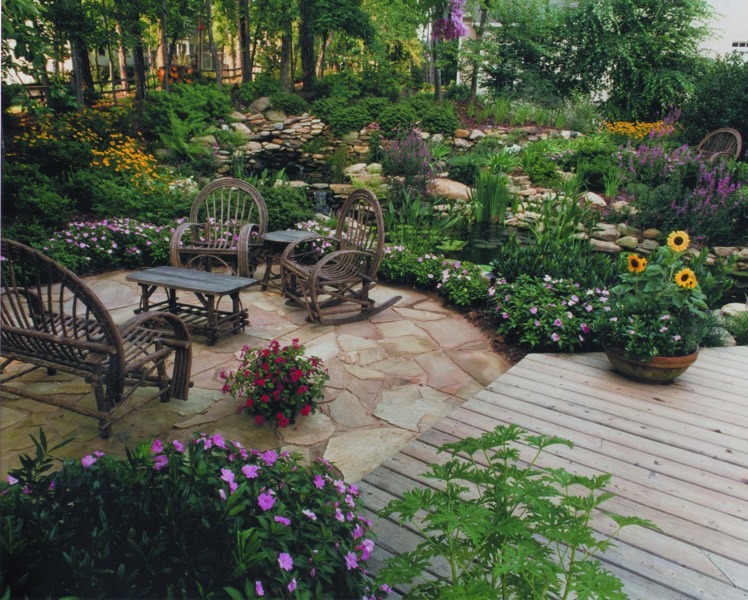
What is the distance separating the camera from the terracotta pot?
3.22 meters

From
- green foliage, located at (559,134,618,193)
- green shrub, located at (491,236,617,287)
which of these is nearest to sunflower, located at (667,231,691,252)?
green shrub, located at (491,236,617,287)

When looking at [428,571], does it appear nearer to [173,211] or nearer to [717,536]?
[717,536]

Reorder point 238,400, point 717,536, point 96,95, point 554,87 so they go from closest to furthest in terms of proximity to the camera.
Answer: point 717,536 < point 238,400 < point 96,95 < point 554,87

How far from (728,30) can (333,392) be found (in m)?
15.3

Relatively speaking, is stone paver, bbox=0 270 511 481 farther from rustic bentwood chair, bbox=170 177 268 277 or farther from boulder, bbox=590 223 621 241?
boulder, bbox=590 223 621 241

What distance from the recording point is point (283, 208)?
6453mm

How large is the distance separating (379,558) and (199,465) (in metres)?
0.80

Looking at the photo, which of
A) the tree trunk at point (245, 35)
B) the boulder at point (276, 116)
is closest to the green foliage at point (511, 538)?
the boulder at point (276, 116)

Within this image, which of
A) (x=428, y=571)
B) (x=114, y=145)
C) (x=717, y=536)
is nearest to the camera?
(x=428, y=571)

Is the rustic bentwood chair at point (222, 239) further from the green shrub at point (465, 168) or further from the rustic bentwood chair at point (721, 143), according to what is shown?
the rustic bentwood chair at point (721, 143)

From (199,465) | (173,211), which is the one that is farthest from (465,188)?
(199,465)

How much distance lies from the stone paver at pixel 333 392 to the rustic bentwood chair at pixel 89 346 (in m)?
0.13

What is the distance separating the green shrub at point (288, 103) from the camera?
1174 cm

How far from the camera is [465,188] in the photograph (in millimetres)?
8453
